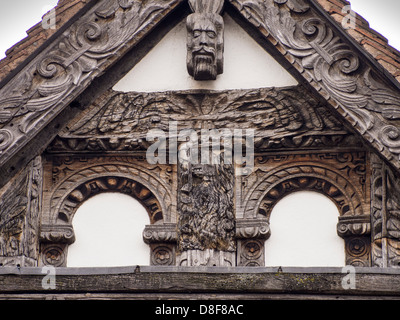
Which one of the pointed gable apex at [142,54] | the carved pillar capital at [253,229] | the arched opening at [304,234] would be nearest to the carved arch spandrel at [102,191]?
the pointed gable apex at [142,54]

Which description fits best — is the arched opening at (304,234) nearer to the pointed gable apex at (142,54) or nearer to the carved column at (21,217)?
the pointed gable apex at (142,54)

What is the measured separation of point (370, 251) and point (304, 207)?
2.13 ft

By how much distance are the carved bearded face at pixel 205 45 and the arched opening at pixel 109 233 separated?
1178 millimetres

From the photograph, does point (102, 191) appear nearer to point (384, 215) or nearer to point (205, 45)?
Answer: point (205, 45)

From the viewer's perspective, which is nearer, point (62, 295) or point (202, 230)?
point (62, 295)

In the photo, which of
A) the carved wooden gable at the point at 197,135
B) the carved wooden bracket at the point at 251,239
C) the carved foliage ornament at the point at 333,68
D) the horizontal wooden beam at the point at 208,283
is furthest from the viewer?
the carved wooden bracket at the point at 251,239

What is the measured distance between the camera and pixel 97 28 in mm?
10180

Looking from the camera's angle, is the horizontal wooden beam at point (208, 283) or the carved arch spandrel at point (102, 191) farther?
the carved arch spandrel at point (102, 191)

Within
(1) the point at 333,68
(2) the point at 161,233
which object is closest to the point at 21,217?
(2) the point at 161,233

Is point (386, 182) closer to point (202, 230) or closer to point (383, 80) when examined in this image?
point (383, 80)

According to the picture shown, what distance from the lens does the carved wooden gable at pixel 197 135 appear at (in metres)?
9.65

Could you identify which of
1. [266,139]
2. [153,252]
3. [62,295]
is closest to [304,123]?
[266,139]

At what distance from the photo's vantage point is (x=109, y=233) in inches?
394

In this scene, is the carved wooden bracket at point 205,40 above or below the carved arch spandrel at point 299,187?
above
